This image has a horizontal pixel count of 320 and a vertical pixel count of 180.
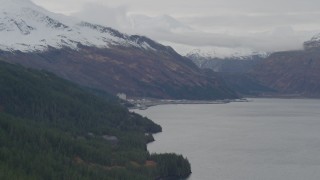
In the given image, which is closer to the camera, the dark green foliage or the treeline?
the treeline

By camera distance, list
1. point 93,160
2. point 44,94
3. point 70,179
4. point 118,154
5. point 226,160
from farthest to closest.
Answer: point 44,94 < point 226,160 < point 118,154 < point 93,160 < point 70,179

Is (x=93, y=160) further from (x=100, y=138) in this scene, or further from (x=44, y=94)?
(x=44, y=94)

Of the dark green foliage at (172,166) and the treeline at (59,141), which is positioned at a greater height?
the treeline at (59,141)

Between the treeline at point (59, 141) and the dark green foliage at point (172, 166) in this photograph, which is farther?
the dark green foliage at point (172, 166)

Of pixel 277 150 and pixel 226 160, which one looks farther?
pixel 277 150

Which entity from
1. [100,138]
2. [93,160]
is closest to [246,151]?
[100,138]
